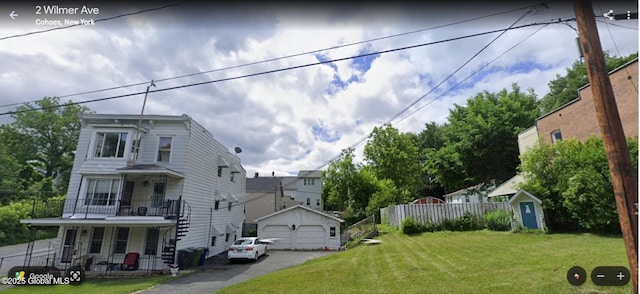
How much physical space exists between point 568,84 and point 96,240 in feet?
137

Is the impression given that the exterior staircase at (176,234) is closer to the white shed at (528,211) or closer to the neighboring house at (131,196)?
the neighboring house at (131,196)

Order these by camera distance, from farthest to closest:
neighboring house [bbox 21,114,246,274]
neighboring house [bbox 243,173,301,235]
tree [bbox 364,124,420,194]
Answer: tree [bbox 364,124,420,194]
neighboring house [bbox 243,173,301,235]
neighboring house [bbox 21,114,246,274]

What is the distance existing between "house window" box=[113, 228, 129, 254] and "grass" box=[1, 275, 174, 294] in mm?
2283

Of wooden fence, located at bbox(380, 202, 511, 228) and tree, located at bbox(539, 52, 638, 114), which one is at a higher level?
tree, located at bbox(539, 52, 638, 114)

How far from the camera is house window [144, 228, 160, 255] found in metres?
12.5

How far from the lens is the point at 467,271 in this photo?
7070mm

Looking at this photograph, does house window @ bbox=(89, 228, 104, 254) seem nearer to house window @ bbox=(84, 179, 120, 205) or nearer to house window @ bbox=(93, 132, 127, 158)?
house window @ bbox=(84, 179, 120, 205)

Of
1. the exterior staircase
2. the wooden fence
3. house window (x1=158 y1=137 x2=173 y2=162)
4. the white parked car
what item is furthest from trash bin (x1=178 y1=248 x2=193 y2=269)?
the wooden fence

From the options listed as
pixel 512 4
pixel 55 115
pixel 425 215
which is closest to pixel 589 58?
pixel 512 4

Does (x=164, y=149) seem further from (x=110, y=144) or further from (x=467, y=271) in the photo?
(x=467, y=271)

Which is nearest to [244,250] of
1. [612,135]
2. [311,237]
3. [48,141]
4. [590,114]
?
[311,237]

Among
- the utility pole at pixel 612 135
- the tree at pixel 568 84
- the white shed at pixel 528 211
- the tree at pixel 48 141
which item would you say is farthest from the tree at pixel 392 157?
A: the tree at pixel 48 141

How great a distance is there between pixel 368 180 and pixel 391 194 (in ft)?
14.6

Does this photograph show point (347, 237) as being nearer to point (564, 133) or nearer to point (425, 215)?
point (425, 215)
